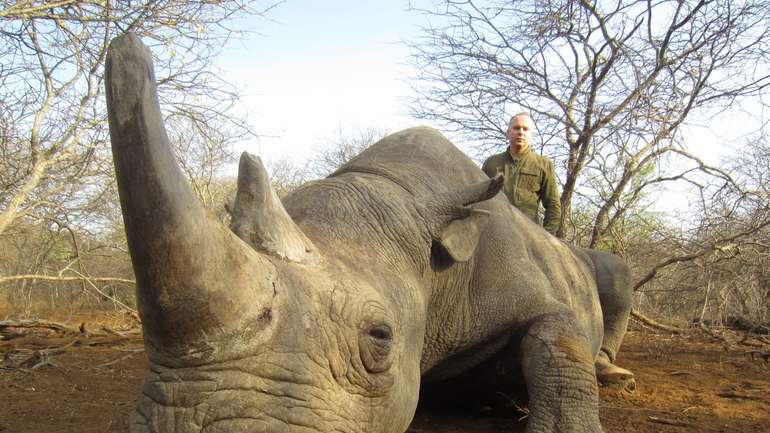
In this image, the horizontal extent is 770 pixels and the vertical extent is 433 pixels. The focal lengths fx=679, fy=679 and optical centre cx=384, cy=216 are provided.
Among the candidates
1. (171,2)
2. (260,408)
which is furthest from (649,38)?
(260,408)

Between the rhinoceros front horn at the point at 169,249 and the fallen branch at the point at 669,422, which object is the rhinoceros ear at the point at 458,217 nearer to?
the rhinoceros front horn at the point at 169,249

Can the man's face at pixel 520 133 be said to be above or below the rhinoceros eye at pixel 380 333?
above

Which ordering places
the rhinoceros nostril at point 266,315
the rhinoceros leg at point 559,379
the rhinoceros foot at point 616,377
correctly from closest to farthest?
the rhinoceros nostril at point 266,315 → the rhinoceros leg at point 559,379 → the rhinoceros foot at point 616,377

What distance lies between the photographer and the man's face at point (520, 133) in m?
6.57

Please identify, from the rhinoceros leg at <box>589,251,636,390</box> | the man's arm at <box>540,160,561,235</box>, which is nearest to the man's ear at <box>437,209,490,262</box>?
the rhinoceros leg at <box>589,251,636,390</box>

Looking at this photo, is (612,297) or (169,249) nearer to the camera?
(169,249)

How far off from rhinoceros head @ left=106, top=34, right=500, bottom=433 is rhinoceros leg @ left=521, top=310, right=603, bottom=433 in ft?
3.17

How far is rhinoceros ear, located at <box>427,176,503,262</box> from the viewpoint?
11.0 feet

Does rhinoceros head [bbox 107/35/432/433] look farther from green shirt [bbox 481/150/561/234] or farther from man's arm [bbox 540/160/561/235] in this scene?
man's arm [bbox 540/160/561/235]

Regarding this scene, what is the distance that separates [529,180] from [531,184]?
5cm

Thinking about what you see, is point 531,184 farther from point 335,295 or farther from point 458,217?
point 335,295

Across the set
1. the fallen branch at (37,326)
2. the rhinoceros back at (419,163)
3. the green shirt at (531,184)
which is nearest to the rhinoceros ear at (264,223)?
the rhinoceros back at (419,163)

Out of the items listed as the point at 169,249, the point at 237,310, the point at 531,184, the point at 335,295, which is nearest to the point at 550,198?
the point at 531,184

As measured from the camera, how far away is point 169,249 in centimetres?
180
